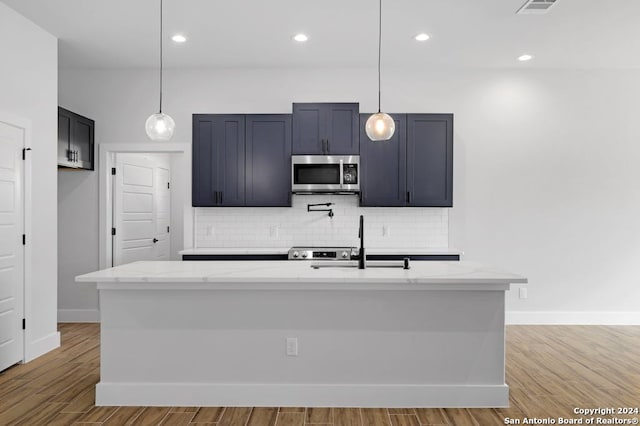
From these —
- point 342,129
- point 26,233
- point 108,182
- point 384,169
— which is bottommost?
point 26,233

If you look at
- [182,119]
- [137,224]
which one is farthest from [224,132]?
[137,224]

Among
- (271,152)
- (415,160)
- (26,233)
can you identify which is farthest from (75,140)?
(415,160)

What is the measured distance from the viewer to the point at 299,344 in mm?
2928

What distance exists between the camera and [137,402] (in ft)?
9.58

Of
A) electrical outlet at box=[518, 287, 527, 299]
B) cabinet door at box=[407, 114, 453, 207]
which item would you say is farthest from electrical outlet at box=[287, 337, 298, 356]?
electrical outlet at box=[518, 287, 527, 299]

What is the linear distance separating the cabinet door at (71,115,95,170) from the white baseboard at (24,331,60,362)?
1.86m

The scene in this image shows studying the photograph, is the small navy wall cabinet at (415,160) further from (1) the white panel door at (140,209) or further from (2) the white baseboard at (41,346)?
(2) the white baseboard at (41,346)

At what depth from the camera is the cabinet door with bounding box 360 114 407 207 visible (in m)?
4.91

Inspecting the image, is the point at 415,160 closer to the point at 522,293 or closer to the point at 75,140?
the point at 522,293

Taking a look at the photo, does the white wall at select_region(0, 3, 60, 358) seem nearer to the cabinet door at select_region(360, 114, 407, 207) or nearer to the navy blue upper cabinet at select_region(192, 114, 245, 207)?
the navy blue upper cabinet at select_region(192, 114, 245, 207)

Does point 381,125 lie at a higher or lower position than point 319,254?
higher

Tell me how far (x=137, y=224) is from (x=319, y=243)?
2.45m

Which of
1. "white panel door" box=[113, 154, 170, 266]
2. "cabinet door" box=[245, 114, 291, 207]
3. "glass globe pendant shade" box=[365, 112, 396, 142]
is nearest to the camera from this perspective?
"glass globe pendant shade" box=[365, 112, 396, 142]

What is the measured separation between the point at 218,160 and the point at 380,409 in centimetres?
321
